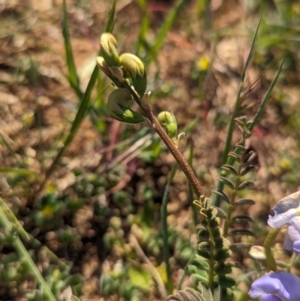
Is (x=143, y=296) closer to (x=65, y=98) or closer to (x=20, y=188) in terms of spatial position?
(x=20, y=188)

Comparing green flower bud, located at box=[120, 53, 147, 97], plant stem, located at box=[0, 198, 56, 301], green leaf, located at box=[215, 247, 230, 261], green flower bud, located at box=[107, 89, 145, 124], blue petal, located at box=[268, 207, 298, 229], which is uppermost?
green flower bud, located at box=[120, 53, 147, 97]

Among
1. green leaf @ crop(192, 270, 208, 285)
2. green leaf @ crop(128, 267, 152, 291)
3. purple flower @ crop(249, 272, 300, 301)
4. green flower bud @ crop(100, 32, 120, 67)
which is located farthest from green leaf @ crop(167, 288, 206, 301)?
green leaf @ crop(128, 267, 152, 291)

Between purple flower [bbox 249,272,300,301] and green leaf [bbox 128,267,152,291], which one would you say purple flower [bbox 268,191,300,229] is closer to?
purple flower [bbox 249,272,300,301]

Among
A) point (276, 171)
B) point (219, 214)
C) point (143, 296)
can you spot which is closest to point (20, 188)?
point (143, 296)

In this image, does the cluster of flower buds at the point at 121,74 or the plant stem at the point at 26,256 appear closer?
the cluster of flower buds at the point at 121,74

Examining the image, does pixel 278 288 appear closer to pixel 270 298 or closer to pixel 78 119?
pixel 270 298

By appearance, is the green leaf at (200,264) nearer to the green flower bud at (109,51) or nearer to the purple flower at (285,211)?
the purple flower at (285,211)

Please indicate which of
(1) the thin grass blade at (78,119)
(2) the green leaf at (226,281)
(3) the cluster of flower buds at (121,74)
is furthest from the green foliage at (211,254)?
(1) the thin grass blade at (78,119)
